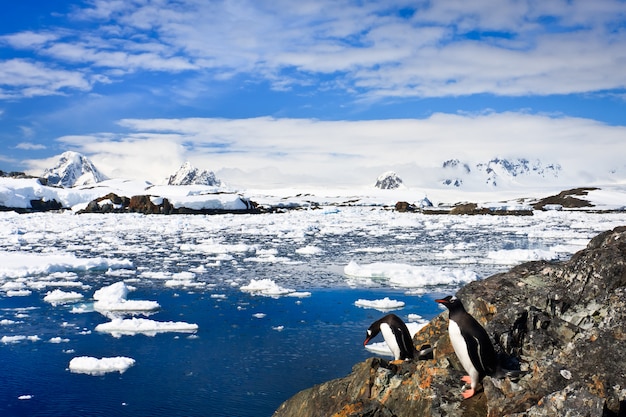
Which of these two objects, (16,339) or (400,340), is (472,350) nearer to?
(400,340)

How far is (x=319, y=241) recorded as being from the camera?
2689 centimetres

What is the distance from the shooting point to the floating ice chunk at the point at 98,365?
24.9ft

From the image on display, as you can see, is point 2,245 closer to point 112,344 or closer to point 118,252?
point 118,252

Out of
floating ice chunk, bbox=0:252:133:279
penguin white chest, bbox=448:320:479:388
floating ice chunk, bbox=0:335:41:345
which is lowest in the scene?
floating ice chunk, bbox=0:335:41:345

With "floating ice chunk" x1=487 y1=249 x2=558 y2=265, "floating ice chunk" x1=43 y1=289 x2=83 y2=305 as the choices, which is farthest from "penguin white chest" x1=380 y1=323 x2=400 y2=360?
"floating ice chunk" x1=487 y1=249 x2=558 y2=265

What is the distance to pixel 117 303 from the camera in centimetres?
1126

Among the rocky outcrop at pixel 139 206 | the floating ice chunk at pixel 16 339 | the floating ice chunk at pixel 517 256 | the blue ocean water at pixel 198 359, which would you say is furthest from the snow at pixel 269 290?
the rocky outcrop at pixel 139 206

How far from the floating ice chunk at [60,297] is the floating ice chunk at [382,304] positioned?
21.1 feet

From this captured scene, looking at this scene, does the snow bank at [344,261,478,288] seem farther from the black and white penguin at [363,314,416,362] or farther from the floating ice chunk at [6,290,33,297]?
the floating ice chunk at [6,290,33,297]

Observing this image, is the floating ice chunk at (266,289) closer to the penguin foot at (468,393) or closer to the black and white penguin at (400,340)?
the black and white penguin at (400,340)

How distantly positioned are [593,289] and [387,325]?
2055 mm

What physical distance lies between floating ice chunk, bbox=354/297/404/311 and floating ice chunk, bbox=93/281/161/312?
4437mm

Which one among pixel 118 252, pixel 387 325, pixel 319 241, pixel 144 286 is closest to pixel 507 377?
pixel 387 325

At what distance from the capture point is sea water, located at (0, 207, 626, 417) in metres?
6.86
